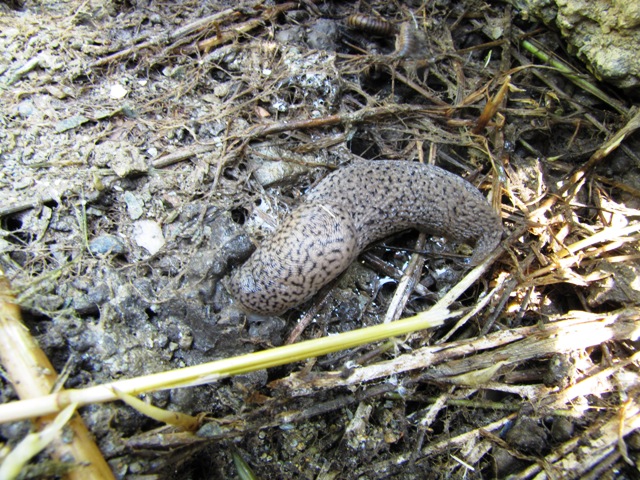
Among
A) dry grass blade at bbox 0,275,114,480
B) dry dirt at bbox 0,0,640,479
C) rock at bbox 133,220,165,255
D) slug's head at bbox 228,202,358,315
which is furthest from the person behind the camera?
rock at bbox 133,220,165,255

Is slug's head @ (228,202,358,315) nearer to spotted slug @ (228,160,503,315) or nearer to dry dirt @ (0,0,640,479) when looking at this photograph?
spotted slug @ (228,160,503,315)

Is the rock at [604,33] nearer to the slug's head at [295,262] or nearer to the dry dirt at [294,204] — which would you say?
the dry dirt at [294,204]

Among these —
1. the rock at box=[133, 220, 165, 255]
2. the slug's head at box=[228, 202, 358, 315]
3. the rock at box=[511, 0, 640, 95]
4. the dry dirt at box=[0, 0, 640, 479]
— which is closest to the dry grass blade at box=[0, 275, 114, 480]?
the dry dirt at box=[0, 0, 640, 479]

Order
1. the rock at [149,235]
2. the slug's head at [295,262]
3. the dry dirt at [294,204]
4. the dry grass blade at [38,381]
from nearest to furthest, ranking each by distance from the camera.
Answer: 1. the dry grass blade at [38,381]
2. the dry dirt at [294,204]
3. the slug's head at [295,262]
4. the rock at [149,235]

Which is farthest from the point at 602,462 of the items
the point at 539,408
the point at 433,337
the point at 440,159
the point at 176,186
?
the point at 176,186

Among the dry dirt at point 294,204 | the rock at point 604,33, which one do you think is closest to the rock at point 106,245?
the dry dirt at point 294,204

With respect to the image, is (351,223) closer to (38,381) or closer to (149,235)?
(149,235)

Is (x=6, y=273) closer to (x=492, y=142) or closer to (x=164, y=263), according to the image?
(x=164, y=263)

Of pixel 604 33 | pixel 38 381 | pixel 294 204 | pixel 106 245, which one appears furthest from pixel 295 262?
pixel 604 33
